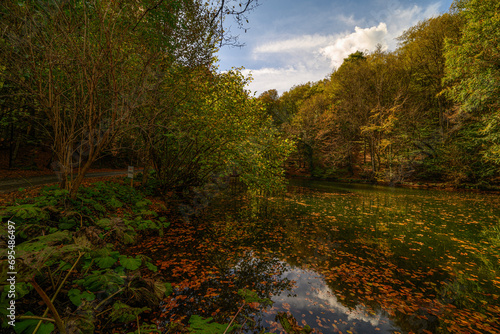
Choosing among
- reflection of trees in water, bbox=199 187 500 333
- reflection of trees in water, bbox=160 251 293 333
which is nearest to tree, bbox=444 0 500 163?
reflection of trees in water, bbox=199 187 500 333

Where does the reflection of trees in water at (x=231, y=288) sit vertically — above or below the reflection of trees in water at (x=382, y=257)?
above

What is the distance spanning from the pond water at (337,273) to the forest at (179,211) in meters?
0.05

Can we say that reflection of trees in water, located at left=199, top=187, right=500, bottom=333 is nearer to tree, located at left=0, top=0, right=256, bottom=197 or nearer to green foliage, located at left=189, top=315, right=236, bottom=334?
green foliage, located at left=189, top=315, right=236, bottom=334

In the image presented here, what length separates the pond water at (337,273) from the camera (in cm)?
384

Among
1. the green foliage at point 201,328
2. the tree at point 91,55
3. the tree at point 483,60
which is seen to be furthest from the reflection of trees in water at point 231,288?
the tree at point 483,60

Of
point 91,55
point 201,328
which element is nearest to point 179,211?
point 91,55

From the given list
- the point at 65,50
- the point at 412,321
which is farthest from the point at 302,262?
the point at 65,50

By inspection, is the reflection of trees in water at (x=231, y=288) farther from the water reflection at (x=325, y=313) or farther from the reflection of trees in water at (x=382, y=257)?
the reflection of trees in water at (x=382, y=257)

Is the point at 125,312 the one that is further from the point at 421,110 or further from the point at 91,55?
the point at 421,110

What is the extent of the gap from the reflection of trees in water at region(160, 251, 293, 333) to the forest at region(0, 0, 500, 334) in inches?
1.6

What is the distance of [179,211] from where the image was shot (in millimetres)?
11555

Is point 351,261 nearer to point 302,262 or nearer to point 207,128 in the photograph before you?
point 302,262

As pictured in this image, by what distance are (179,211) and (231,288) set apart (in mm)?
7716

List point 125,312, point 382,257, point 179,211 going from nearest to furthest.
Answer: point 125,312 → point 382,257 → point 179,211
